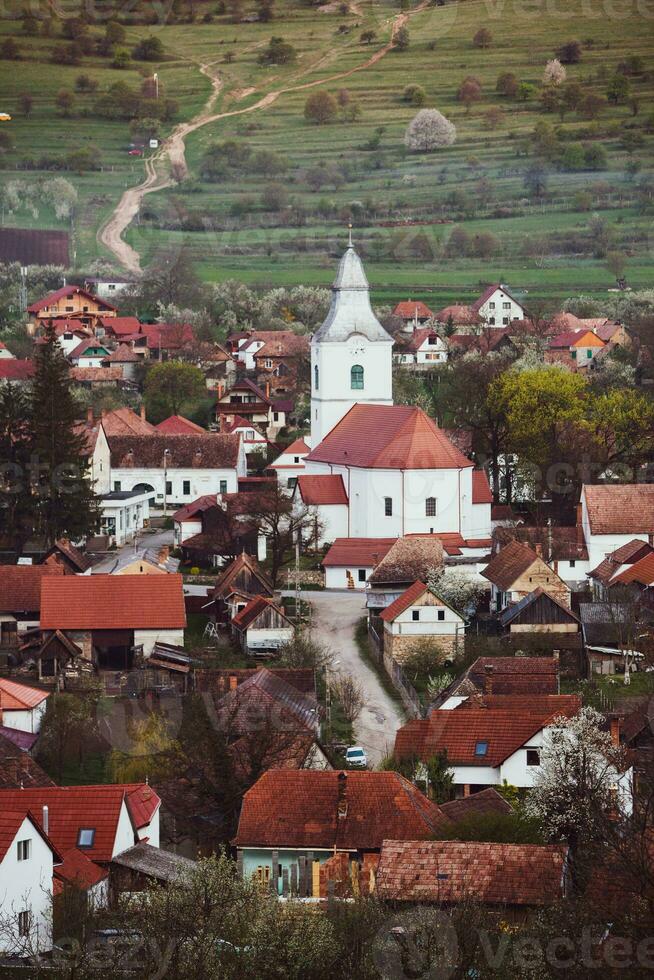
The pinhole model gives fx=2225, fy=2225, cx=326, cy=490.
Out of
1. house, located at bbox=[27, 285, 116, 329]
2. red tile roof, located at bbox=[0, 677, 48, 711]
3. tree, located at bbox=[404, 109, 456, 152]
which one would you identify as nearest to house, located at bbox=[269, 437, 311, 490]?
red tile roof, located at bbox=[0, 677, 48, 711]

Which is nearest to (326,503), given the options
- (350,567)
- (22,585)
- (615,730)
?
(350,567)

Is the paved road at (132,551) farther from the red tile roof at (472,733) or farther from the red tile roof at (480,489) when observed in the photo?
the red tile roof at (472,733)

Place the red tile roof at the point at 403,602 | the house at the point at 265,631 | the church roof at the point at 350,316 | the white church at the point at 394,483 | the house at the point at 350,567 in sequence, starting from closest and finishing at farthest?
the red tile roof at the point at 403,602 < the house at the point at 265,631 < the house at the point at 350,567 < the white church at the point at 394,483 < the church roof at the point at 350,316

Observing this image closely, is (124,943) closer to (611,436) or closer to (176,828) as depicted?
(176,828)

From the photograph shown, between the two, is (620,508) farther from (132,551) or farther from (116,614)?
(116,614)

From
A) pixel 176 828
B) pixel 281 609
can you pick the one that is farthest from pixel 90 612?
pixel 176 828

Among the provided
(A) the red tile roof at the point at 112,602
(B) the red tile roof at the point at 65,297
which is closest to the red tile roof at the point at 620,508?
(A) the red tile roof at the point at 112,602

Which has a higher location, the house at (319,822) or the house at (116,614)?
the house at (116,614)

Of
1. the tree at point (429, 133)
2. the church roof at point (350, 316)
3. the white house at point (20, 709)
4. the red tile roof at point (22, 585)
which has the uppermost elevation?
the tree at point (429, 133)
